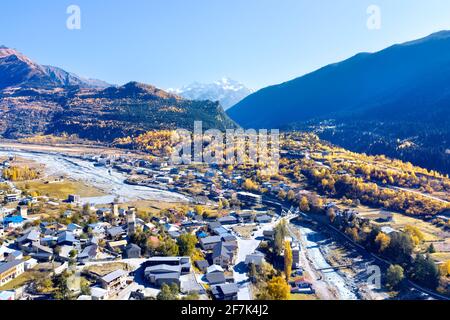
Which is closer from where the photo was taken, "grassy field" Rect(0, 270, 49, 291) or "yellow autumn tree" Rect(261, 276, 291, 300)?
"yellow autumn tree" Rect(261, 276, 291, 300)

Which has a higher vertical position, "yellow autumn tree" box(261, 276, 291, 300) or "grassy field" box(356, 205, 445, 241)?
"yellow autumn tree" box(261, 276, 291, 300)

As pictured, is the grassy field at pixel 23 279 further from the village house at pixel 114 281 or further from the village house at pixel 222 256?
the village house at pixel 222 256

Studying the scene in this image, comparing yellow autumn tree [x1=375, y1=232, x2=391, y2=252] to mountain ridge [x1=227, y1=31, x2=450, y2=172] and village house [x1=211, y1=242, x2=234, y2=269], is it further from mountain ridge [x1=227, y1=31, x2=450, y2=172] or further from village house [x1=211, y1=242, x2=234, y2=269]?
mountain ridge [x1=227, y1=31, x2=450, y2=172]

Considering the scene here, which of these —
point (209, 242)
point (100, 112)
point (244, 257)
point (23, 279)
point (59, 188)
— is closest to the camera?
point (23, 279)

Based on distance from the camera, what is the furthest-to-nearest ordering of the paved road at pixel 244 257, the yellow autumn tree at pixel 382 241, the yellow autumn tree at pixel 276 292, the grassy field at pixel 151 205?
the grassy field at pixel 151 205
the yellow autumn tree at pixel 382 241
the paved road at pixel 244 257
the yellow autumn tree at pixel 276 292

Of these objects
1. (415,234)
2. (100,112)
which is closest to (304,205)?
(415,234)

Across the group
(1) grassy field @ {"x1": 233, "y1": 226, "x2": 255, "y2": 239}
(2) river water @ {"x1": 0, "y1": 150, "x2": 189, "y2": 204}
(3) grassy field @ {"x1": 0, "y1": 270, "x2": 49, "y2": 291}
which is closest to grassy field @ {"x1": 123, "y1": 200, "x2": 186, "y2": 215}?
(2) river water @ {"x1": 0, "y1": 150, "x2": 189, "y2": 204}

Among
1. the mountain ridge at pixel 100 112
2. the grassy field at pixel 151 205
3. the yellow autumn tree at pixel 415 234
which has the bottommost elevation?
the yellow autumn tree at pixel 415 234

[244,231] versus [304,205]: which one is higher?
[304,205]

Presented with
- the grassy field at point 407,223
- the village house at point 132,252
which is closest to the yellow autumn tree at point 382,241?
the grassy field at point 407,223

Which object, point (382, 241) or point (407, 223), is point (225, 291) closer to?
point (382, 241)
